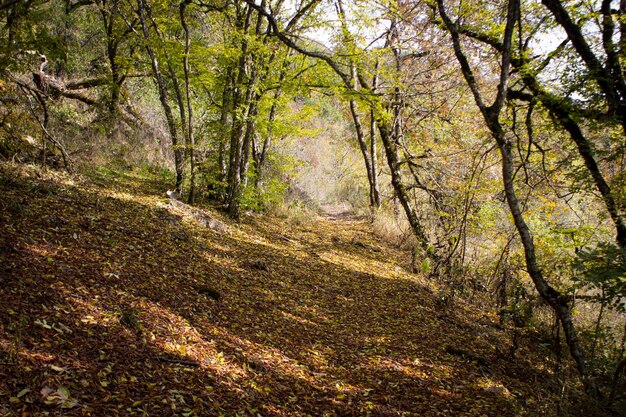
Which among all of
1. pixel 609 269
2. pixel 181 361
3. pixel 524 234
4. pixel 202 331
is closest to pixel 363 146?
pixel 524 234

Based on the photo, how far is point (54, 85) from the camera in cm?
1084

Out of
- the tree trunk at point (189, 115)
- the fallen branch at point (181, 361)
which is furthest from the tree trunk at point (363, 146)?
the fallen branch at point (181, 361)

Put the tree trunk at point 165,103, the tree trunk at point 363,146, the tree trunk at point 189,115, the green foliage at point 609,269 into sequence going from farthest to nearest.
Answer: the tree trunk at point 363,146, the tree trunk at point 165,103, the tree trunk at point 189,115, the green foliage at point 609,269

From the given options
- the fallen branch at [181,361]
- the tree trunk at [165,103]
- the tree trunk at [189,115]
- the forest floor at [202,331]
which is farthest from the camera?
the tree trunk at [165,103]

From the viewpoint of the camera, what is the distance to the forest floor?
2.50 m

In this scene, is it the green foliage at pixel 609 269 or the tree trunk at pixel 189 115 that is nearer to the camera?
the green foliage at pixel 609 269

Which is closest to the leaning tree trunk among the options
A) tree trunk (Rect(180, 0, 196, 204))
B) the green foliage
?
the green foliage

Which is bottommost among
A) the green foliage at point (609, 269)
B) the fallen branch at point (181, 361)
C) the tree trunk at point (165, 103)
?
the fallen branch at point (181, 361)

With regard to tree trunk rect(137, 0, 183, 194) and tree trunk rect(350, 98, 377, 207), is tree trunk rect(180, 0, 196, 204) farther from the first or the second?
tree trunk rect(350, 98, 377, 207)

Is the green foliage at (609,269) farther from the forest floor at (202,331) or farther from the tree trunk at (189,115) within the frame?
the tree trunk at (189,115)

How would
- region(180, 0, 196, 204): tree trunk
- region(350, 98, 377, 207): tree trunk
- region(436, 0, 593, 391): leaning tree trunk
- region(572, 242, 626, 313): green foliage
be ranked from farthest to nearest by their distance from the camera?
region(350, 98, 377, 207): tree trunk → region(180, 0, 196, 204): tree trunk → region(436, 0, 593, 391): leaning tree trunk → region(572, 242, 626, 313): green foliage

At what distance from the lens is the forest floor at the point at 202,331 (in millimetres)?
2504

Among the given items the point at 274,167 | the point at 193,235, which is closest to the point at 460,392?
the point at 193,235

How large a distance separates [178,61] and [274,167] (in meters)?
4.31
